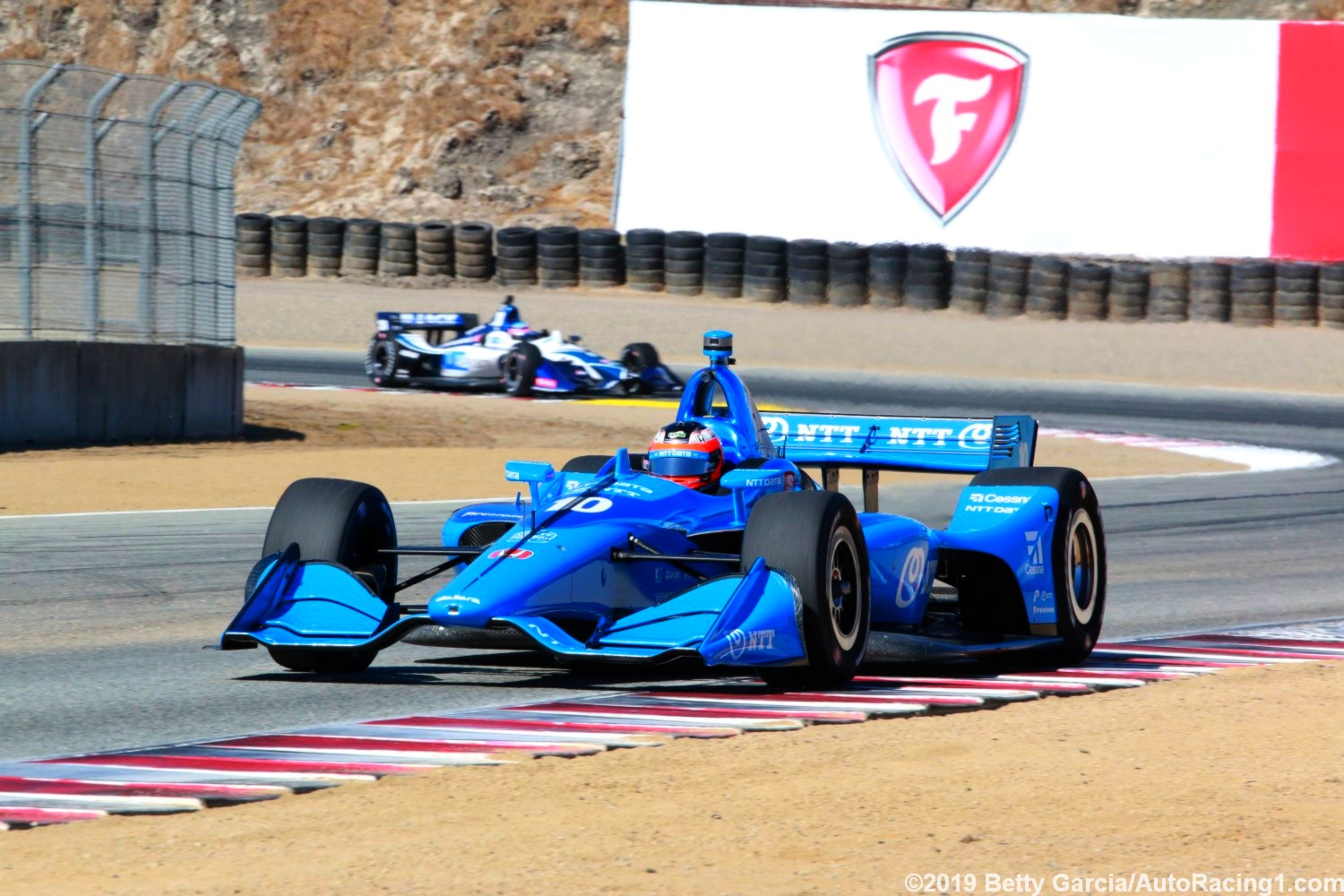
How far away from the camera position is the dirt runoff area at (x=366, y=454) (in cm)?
1426

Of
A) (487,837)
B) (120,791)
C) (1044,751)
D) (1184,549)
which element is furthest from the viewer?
(1184,549)

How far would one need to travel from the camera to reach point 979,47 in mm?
29578

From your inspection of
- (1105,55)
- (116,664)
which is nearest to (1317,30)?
(1105,55)

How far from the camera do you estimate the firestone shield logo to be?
96.0 feet

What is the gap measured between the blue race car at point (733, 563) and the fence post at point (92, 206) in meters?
9.15

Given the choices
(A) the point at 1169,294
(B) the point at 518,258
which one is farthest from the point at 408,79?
(A) the point at 1169,294

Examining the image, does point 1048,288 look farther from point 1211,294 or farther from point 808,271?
point 808,271

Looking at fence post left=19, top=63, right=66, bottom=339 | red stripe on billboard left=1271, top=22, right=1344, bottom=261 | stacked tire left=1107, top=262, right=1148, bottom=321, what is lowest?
stacked tire left=1107, top=262, right=1148, bottom=321

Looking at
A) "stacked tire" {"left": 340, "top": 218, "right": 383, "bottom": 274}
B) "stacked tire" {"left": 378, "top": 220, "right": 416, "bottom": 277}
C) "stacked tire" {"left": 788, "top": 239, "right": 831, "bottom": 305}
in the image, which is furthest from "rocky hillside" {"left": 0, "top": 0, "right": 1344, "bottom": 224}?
"stacked tire" {"left": 788, "top": 239, "right": 831, "bottom": 305}

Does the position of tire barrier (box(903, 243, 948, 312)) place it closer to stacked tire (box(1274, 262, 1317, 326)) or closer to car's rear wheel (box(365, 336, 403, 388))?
stacked tire (box(1274, 262, 1317, 326))

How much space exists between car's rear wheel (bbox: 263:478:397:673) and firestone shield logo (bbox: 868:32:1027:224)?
22.8 meters

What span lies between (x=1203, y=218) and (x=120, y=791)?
25.6m

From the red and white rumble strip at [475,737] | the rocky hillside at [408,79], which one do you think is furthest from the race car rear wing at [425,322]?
the red and white rumble strip at [475,737]

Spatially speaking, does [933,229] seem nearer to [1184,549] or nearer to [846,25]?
[846,25]
